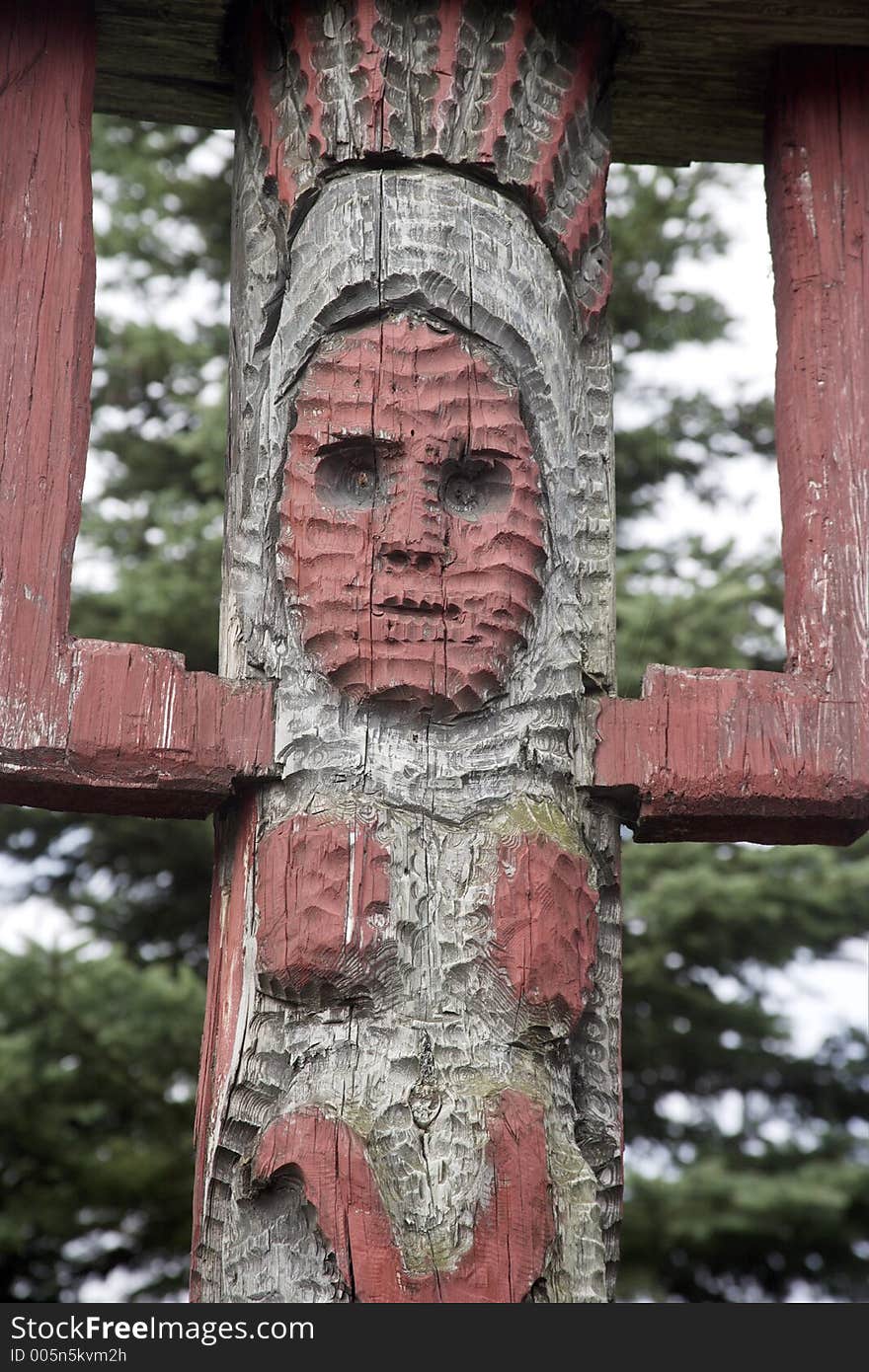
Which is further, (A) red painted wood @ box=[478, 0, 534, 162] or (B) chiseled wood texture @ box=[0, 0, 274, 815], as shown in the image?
(A) red painted wood @ box=[478, 0, 534, 162]

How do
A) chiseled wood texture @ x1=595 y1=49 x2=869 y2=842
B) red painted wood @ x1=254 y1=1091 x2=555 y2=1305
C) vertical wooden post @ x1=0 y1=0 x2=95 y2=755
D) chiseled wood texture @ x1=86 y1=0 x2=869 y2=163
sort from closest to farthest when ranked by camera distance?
red painted wood @ x1=254 y1=1091 x2=555 y2=1305 < vertical wooden post @ x1=0 y1=0 x2=95 y2=755 < chiseled wood texture @ x1=595 y1=49 x2=869 y2=842 < chiseled wood texture @ x1=86 y1=0 x2=869 y2=163

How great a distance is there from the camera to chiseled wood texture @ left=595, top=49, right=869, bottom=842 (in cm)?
257

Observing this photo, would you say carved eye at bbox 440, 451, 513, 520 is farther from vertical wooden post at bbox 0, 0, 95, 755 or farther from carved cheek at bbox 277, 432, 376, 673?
vertical wooden post at bbox 0, 0, 95, 755

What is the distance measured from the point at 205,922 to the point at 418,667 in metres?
5.14

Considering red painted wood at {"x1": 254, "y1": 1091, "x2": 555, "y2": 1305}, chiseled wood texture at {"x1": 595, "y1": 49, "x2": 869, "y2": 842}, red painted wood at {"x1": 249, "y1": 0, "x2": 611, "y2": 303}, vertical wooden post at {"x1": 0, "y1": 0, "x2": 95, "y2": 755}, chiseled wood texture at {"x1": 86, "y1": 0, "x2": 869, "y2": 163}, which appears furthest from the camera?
chiseled wood texture at {"x1": 86, "y1": 0, "x2": 869, "y2": 163}

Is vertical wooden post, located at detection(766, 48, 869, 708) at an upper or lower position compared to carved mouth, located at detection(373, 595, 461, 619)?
upper

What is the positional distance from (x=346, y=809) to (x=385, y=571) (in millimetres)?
368

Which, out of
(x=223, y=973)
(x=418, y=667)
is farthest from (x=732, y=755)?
(x=223, y=973)

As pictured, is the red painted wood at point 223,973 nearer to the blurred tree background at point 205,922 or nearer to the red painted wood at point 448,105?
the red painted wood at point 448,105

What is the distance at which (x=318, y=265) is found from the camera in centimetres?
265

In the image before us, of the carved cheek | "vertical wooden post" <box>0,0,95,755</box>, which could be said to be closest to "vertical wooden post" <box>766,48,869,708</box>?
the carved cheek

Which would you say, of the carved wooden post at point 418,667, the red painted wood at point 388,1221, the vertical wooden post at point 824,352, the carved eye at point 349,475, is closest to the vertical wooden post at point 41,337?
the carved wooden post at point 418,667

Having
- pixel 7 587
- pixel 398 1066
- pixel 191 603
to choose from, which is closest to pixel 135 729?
pixel 7 587
